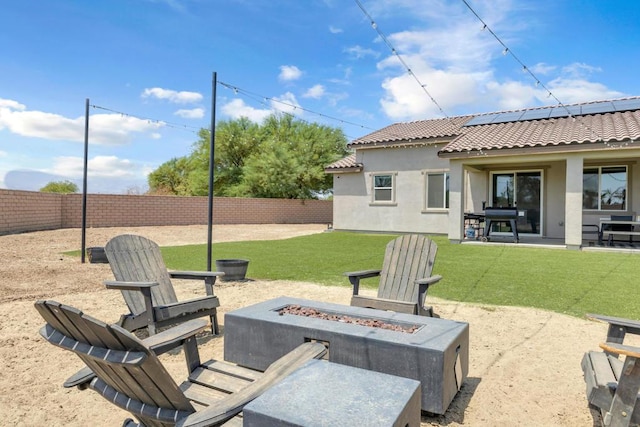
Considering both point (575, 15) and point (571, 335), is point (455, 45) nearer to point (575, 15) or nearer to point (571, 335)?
point (575, 15)

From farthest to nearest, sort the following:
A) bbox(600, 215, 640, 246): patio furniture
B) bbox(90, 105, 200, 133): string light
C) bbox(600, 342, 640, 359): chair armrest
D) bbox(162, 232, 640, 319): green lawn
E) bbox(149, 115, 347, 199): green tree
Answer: bbox(149, 115, 347, 199): green tree → bbox(600, 215, 640, 246): patio furniture → bbox(90, 105, 200, 133): string light → bbox(162, 232, 640, 319): green lawn → bbox(600, 342, 640, 359): chair armrest

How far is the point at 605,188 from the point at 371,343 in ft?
44.9

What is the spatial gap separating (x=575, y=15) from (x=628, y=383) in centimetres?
791

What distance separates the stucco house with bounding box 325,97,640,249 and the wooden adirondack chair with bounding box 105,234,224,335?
9.75 metres

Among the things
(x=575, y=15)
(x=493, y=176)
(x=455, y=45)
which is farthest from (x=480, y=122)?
(x=455, y=45)

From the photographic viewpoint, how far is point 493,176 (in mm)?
14586

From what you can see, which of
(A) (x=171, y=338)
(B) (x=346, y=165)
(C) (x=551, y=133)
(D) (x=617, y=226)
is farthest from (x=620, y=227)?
(A) (x=171, y=338)

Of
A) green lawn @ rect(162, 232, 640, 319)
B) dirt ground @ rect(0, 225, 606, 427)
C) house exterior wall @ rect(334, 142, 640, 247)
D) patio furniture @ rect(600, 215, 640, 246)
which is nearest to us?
dirt ground @ rect(0, 225, 606, 427)

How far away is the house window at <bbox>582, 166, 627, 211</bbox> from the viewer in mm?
12531

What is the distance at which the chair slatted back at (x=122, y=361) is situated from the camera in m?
1.56

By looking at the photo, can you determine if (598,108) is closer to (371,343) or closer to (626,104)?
(626,104)

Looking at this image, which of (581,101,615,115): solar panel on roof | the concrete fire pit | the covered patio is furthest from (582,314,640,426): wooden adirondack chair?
(581,101,615,115): solar panel on roof

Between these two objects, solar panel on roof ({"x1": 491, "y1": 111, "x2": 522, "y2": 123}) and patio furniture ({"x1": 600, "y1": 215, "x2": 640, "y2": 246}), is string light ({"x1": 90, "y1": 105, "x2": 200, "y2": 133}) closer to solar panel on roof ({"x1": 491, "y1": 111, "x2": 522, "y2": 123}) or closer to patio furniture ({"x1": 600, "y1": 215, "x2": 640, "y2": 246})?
solar panel on roof ({"x1": 491, "y1": 111, "x2": 522, "y2": 123})

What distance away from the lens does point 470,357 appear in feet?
12.0
